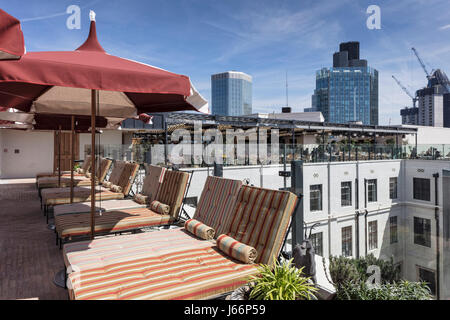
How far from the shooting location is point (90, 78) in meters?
2.48

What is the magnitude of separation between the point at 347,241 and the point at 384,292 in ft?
65.0

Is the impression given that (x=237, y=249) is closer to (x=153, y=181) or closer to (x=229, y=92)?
(x=153, y=181)

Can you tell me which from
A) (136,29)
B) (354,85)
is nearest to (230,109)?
(354,85)

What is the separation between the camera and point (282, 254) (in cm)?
295

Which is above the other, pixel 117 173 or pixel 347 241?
pixel 117 173

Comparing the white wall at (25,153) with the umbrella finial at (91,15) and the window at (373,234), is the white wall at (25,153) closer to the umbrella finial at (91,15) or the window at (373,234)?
the umbrella finial at (91,15)

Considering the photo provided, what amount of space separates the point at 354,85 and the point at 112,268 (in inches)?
4364

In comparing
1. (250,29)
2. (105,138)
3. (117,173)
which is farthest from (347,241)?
(250,29)

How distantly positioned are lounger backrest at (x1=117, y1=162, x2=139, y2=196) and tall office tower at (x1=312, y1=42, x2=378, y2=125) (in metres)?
101

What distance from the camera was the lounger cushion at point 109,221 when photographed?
358 centimetres

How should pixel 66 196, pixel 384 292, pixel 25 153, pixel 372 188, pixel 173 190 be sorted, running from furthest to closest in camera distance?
pixel 372 188 → pixel 25 153 → pixel 66 196 → pixel 173 190 → pixel 384 292

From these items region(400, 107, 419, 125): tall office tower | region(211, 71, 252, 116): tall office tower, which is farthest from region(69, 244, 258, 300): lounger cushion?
region(211, 71, 252, 116): tall office tower

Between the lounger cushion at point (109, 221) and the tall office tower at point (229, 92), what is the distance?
15441 cm

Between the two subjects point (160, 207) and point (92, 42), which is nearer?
point (92, 42)
